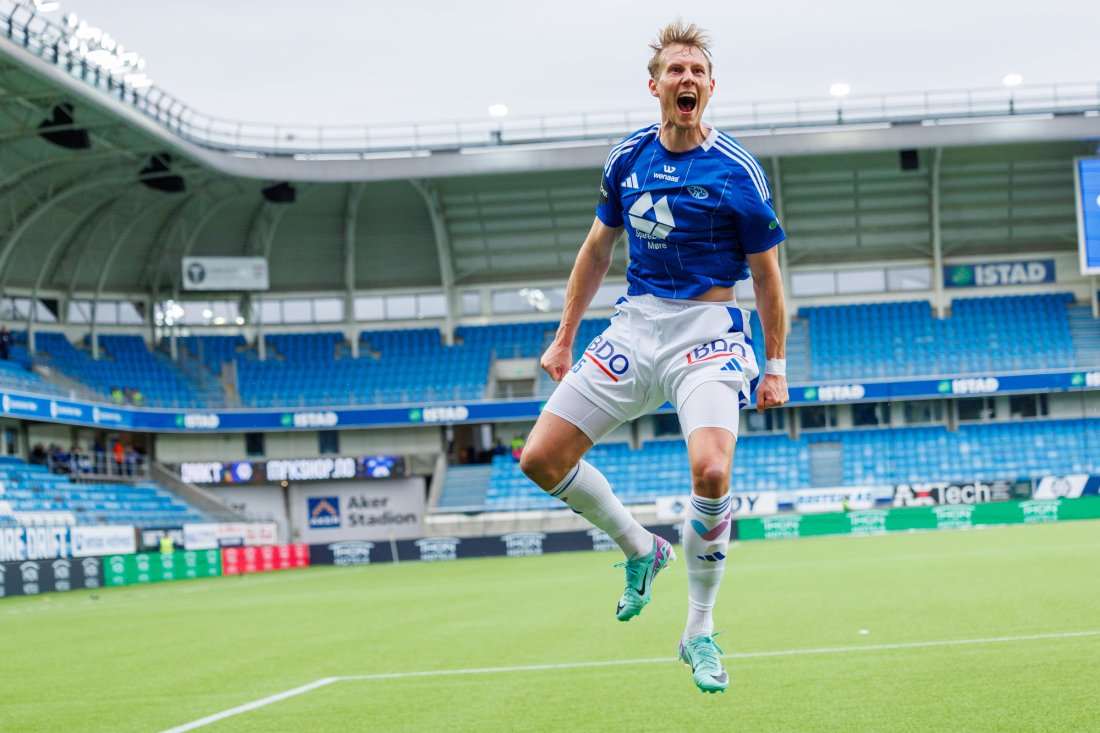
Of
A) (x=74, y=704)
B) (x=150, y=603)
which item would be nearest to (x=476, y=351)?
(x=150, y=603)

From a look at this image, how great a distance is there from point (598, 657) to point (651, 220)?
515cm

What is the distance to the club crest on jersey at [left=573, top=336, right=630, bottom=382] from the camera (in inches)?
255

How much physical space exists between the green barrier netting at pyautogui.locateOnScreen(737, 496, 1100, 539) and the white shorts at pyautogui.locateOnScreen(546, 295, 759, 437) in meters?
36.0

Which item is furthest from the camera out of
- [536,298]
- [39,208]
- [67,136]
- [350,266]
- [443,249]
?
[536,298]

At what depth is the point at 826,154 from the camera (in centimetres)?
4825

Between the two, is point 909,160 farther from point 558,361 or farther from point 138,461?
point 558,361

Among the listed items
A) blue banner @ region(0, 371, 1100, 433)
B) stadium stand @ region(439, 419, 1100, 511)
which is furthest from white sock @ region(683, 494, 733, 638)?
stadium stand @ region(439, 419, 1100, 511)

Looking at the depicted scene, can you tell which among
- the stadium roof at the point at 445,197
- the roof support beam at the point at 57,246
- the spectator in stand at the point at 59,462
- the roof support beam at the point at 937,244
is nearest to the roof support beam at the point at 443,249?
the stadium roof at the point at 445,197

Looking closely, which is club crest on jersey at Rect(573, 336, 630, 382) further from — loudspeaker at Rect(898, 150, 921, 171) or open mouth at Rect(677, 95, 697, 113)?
loudspeaker at Rect(898, 150, 921, 171)

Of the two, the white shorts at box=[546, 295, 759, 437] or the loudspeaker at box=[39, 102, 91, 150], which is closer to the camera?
the white shorts at box=[546, 295, 759, 437]

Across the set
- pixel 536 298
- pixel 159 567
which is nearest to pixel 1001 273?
pixel 536 298

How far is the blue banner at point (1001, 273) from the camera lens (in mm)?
52344

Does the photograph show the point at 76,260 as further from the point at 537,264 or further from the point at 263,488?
the point at 537,264

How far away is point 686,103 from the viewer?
631 cm
